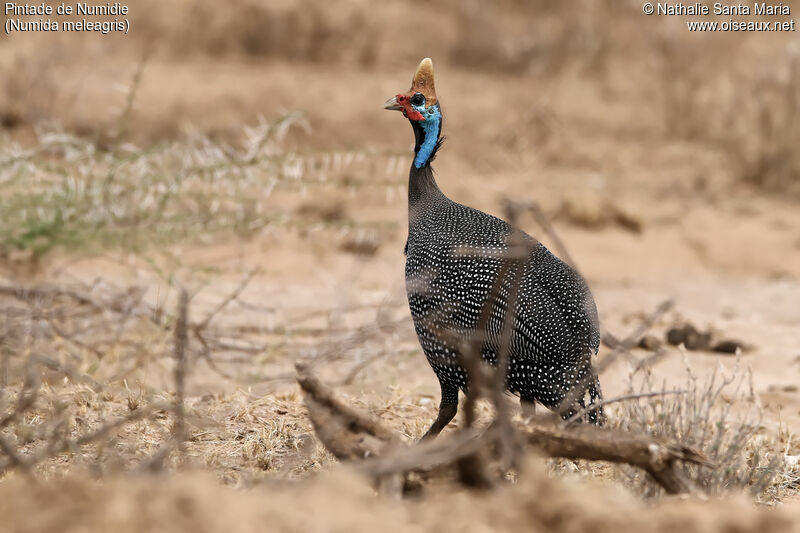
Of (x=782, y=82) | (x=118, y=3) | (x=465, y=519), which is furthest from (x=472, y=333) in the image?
(x=118, y=3)

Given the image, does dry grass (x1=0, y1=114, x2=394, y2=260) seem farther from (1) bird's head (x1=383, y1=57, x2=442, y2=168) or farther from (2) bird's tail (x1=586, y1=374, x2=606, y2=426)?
(2) bird's tail (x1=586, y1=374, x2=606, y2=426)

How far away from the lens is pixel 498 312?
3459mm

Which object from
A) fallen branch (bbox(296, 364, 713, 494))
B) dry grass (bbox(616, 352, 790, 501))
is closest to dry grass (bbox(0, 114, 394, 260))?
dry grass (bbox(616, 352, 790, 501))

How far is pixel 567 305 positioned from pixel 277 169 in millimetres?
2397

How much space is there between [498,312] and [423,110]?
95 cm

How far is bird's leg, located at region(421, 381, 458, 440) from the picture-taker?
3703mm

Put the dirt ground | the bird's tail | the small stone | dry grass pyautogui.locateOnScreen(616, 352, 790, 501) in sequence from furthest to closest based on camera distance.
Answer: the small stone, the bird's tail, dry grass pyautogui.locateOnScreen(616, 352, 790, 501), the dirt ground

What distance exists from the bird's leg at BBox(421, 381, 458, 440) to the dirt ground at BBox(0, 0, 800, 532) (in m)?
0.17

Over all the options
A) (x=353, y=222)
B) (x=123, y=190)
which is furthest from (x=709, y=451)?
(x=123, y=190)

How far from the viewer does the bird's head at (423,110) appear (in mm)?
3992

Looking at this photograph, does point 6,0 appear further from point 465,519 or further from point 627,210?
point 465,519

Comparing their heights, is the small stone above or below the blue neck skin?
below

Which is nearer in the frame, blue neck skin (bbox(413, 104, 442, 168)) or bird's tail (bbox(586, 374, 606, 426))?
bird's tail (bbox(586, 374, 606, 426))

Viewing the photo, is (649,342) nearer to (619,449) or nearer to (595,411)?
(595,411)
